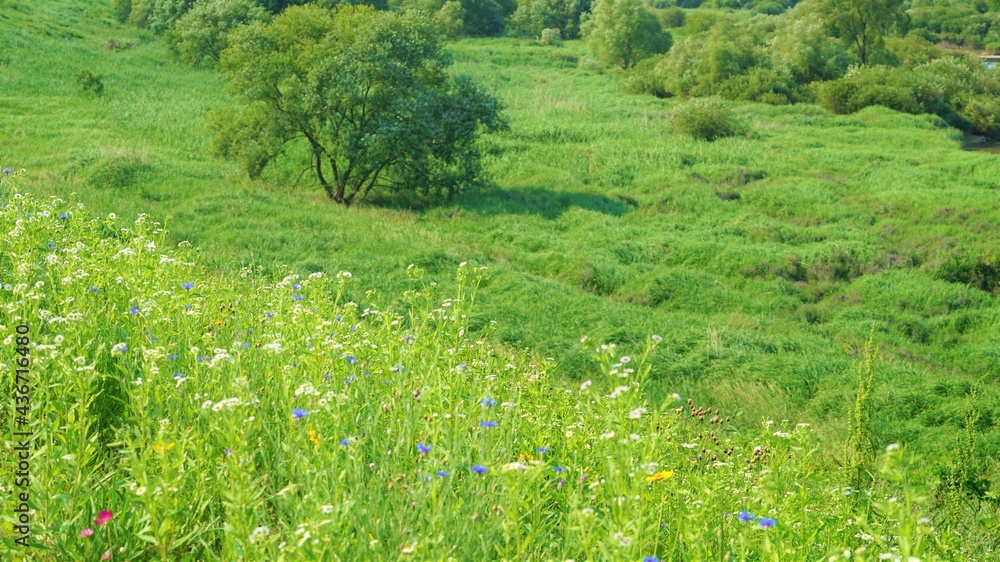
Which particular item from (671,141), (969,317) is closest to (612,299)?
(969,317)

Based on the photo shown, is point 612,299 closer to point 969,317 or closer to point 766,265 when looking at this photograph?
point 766,265

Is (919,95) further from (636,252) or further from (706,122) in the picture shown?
(636,252)

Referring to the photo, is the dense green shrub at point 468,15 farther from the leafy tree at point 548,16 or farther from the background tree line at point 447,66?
the leafy tree at point 548,16

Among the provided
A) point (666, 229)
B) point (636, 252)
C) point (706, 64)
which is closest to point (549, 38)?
point (706, 64)

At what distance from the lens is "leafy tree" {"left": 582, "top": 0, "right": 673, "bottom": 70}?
4669 cm

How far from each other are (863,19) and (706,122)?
22.8 meters

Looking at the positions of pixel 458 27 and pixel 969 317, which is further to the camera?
pixel 458 27

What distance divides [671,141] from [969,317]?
1512 cm

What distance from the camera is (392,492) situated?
354cm

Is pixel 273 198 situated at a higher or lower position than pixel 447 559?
lower

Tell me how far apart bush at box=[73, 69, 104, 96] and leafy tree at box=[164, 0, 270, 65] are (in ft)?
22.9

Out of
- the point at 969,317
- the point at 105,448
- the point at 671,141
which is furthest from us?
the point at 671,141

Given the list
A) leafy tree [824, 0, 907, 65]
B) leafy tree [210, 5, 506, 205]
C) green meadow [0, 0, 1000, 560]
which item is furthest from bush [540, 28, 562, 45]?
leafy tree [210, 5, 506, 205]

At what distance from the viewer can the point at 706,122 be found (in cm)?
2906
